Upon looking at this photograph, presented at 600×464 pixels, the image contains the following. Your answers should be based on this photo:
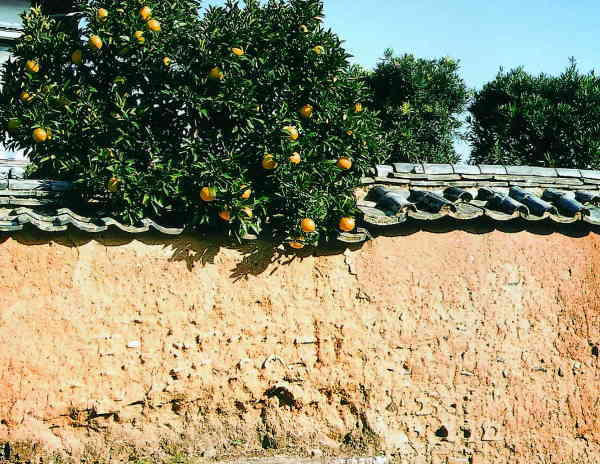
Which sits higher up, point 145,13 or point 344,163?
point 145,13

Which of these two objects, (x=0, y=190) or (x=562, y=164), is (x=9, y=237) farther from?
(x=562, y=164)

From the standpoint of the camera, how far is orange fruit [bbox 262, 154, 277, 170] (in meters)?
4.87

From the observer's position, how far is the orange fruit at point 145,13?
4.99 meters

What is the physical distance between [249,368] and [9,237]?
2.05 meters

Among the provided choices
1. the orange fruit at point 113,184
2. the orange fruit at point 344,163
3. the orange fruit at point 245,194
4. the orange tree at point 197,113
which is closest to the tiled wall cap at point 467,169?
the orange tree at point 197,113

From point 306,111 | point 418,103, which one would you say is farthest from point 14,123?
point 418,103

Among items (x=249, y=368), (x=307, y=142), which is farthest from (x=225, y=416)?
(x=307, y=142)

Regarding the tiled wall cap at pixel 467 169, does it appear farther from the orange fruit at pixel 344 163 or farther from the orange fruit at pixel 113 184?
the orange fruit at pixel 113 184

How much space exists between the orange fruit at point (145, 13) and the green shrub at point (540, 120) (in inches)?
241

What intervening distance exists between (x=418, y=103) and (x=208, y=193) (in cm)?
597

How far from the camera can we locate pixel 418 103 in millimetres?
9844

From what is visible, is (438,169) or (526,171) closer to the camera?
(438,169)

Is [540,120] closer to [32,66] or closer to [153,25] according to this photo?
[153,25]

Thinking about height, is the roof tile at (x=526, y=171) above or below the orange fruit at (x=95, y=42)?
below
